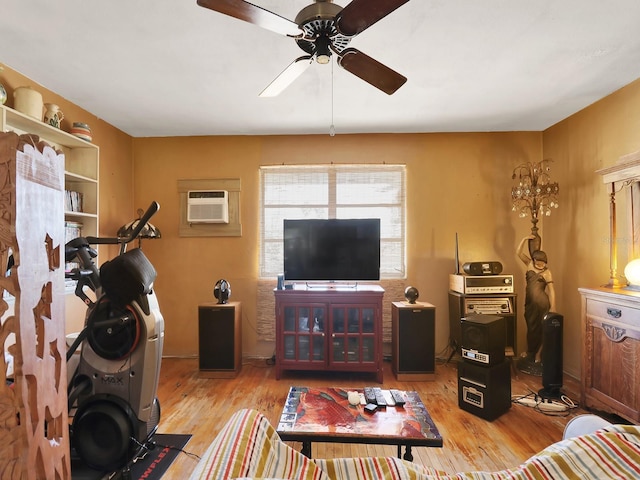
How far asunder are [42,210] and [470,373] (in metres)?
2.73

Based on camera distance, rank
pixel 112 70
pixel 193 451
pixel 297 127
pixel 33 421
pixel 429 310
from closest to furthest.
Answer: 1. pixel 33 421
2. pixel 193 451
3. pixel 112 70
4. pixel 429 310
5. pixel 297 127

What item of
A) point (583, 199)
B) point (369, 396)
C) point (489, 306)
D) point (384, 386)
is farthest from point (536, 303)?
point (369, 396)

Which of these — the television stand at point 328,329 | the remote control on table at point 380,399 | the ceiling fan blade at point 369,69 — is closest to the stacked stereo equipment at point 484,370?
the television stand at point 328,329

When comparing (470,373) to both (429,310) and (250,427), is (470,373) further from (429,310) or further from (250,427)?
(250,427)

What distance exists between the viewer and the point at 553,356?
8.78ft

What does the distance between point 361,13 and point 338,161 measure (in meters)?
2.47

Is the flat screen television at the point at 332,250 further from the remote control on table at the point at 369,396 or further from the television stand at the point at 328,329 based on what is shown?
the remote control on table at the point at 369,396

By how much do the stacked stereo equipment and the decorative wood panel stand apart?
2.45 m

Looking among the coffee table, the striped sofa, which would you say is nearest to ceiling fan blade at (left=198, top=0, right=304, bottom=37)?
the striped sofa

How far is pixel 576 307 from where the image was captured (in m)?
3.19

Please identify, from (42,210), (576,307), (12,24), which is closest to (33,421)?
(42,210)

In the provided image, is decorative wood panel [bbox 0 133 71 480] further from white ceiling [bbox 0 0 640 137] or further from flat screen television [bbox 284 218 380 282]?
flat screen television [bbox 284 218 380 282]

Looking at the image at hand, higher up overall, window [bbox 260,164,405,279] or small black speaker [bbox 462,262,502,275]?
window [bbox 260,164,405,279]

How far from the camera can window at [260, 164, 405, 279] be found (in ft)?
12.4
